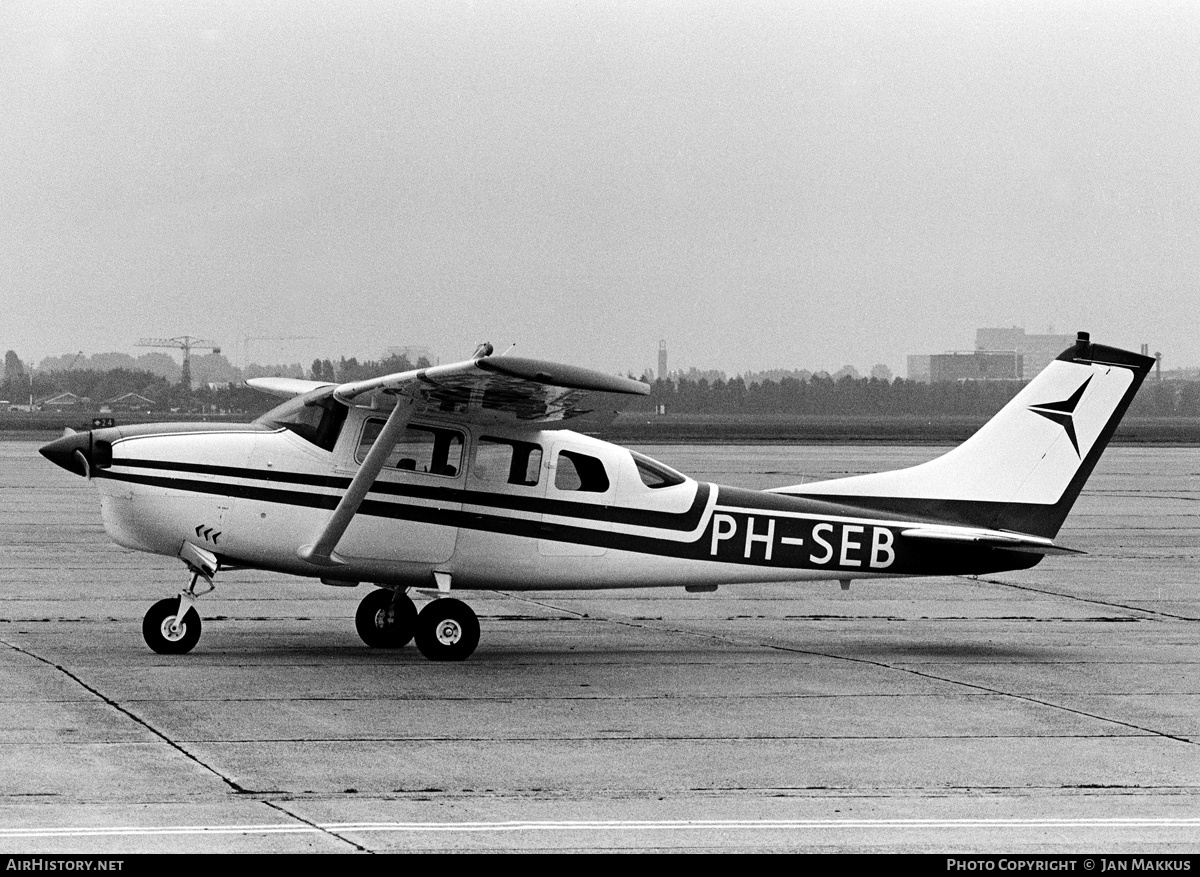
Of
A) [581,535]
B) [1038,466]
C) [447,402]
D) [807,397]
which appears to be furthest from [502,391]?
[807,397]

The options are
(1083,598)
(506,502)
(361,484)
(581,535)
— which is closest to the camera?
(361,484)

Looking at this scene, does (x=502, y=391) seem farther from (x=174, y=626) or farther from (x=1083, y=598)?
(x=1083, y=598)

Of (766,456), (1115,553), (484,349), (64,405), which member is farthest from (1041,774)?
(64,405)

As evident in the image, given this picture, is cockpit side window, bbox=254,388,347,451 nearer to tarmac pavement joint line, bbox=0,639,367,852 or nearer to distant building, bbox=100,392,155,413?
tarmac pavement joint line, bbox=0,639,367,852

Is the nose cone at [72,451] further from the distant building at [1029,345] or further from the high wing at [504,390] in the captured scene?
the distant building at [1029,345]

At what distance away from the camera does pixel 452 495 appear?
43.7ft

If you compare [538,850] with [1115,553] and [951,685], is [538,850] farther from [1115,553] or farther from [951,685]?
[1115,553]

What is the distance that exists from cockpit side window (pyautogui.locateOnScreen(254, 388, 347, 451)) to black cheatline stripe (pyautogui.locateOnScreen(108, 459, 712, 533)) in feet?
1.11

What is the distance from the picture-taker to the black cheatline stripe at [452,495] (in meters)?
12.9

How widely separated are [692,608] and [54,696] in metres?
7.74

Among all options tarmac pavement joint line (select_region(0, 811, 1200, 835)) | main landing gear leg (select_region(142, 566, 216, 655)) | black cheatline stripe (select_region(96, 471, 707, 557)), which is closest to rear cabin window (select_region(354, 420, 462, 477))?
black cheatline stripe (select_region(96, 471, 707, 557))

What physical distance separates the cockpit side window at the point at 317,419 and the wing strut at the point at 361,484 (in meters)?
0.55

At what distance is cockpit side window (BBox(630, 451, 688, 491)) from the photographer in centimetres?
1382

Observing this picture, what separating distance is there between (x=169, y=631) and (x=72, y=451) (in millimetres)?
1612
